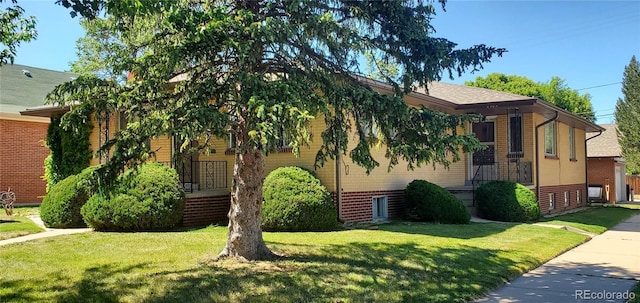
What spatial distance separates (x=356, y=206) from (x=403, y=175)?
2.53 metres

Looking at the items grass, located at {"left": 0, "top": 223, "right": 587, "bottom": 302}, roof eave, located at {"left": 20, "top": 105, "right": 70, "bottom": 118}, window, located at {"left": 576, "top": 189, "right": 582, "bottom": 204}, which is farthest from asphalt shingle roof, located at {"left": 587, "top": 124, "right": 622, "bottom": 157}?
roof eave, located at {"left": 20, "top": 105, "right": 70, "bottom": 118}

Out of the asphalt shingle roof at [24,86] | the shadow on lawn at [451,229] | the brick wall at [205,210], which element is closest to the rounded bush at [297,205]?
the shadow on lawn at [451,229]

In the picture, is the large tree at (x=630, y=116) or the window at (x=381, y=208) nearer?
the window at (x=381, y=208)

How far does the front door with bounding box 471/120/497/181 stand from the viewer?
17781mm

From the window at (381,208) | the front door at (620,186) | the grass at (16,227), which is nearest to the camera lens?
the grass at (16,227)

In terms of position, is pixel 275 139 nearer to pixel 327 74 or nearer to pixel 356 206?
pixel 327 74

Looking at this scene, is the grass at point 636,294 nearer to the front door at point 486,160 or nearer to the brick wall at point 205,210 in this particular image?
the brick wall at point 205,210

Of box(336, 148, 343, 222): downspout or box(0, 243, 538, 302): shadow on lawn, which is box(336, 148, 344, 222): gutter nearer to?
box(336, 148, 343, 222): downspout

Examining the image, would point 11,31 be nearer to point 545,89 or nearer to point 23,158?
point 23,158

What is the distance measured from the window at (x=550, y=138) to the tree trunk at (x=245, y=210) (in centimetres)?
1436

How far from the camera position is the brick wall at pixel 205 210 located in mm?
12383

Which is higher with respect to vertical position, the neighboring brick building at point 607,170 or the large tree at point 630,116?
the large tree at point 630,116

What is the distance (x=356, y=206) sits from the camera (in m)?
13.2

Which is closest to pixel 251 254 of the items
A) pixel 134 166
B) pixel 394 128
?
pixel 134 166
